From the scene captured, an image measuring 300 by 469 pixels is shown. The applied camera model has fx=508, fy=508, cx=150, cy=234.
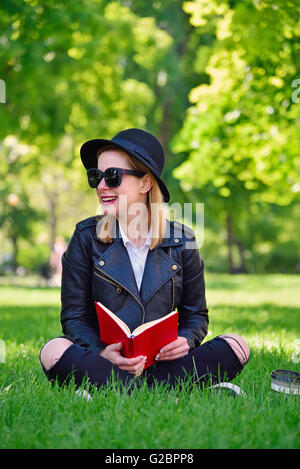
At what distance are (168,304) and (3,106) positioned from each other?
8683 millimetres

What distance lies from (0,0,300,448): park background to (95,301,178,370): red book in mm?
310

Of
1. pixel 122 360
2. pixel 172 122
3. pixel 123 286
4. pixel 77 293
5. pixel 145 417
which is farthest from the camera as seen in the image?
pixel 172 122

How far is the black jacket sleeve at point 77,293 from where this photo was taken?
335cm

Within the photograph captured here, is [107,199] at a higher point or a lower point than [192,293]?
higher

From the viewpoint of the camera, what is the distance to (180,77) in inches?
725

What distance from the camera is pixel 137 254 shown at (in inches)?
141

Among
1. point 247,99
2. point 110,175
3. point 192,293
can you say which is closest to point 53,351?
point 192,293

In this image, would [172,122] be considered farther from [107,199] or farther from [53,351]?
[53,351]

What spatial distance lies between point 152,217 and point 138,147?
1.71 feet

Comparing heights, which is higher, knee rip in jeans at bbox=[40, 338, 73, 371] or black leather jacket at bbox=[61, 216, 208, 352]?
black leather jacket at bbox=[61, 216, 208, 352]

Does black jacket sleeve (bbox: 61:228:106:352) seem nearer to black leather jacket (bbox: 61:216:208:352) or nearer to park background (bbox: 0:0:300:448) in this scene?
black leather jacket (bbox: 61:216:208:352)

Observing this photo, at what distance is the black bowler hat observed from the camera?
3.33 meters

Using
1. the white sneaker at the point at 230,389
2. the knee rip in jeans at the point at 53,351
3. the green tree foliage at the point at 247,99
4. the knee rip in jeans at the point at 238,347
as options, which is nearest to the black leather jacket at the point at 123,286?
the knee rip in jeans at the point at 53,351

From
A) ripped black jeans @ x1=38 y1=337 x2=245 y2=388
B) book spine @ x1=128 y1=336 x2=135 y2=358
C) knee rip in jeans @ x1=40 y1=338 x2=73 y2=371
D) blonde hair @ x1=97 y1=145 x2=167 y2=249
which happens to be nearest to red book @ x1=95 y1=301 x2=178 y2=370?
book spine @ x1=128 y1=336 x2=135 y2=358
